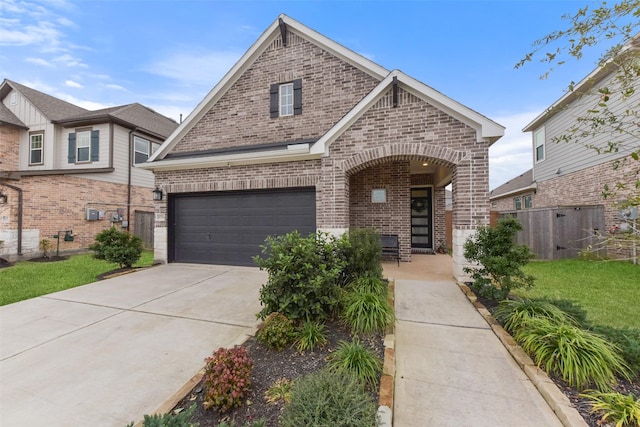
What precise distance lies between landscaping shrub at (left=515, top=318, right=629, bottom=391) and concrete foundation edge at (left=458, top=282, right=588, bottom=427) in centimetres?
11

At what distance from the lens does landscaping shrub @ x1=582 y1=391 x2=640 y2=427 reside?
203 cm

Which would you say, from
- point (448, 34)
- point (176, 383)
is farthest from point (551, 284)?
point (176, 383)

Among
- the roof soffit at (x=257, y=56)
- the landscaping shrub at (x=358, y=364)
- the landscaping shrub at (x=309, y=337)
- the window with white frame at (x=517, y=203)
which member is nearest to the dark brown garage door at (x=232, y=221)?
the roof soffit at (x=257, y=56)

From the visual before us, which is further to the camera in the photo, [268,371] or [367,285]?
[367,285]

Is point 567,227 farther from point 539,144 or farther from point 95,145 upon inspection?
point 95,145

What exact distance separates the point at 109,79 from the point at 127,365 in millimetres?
14131

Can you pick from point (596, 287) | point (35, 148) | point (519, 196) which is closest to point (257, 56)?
point (596, 287)

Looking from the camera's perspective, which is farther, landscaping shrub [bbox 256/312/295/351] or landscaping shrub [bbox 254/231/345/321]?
landscaping shrub [bbox 254/231/345/321]

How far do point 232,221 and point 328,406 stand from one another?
6930 mm

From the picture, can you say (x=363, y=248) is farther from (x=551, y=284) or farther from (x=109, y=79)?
(x=109, y=79)

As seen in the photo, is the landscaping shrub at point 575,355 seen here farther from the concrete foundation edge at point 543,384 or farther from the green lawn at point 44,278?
the green lawn at point 44,278

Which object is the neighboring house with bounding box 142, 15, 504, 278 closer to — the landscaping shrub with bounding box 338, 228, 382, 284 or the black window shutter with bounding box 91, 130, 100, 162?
the landscaping shrub with bounding box 338, 228, 382, 284

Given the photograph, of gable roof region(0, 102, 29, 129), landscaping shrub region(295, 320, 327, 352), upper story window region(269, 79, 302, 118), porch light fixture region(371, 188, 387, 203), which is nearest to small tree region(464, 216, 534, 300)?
landscaping shrub region(295, 320, 327, 352)

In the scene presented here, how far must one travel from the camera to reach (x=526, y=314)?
11.1ft
